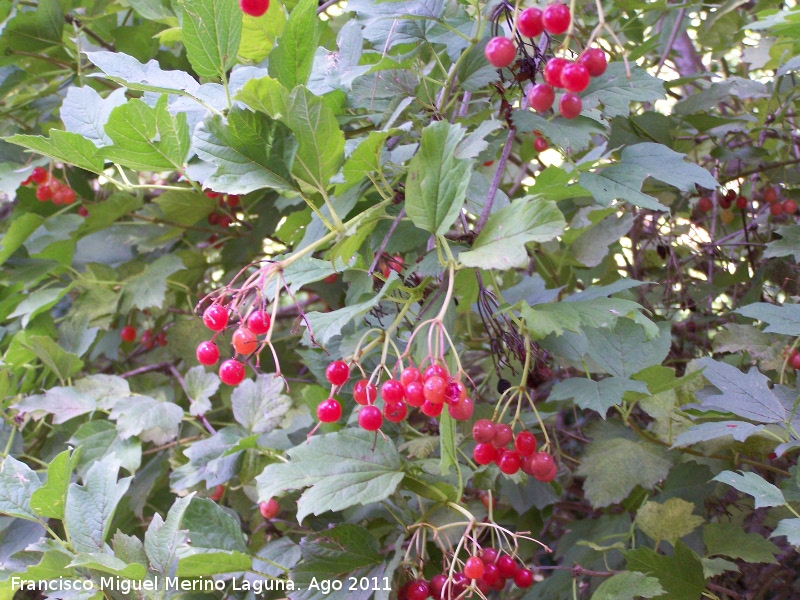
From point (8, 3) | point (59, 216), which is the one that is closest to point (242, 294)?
point (59, 216)

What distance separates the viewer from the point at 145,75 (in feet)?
3.01

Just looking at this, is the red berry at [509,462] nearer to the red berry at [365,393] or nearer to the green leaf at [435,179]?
the red berry at [365,393]

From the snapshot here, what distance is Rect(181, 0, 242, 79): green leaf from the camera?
816 mm

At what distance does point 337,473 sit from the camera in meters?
0.89

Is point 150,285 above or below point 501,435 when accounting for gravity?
below

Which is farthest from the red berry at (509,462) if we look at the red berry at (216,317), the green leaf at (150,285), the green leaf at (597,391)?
the green leaf at (150,285)

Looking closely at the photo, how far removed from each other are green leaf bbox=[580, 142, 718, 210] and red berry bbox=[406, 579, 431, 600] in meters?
0.60

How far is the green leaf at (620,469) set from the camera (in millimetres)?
1100

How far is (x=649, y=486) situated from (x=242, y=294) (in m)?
0.75

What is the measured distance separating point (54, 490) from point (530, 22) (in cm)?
92

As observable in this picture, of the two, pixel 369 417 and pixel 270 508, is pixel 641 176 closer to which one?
pixel 369 417

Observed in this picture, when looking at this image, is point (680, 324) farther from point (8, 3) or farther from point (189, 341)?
point (8, 3)

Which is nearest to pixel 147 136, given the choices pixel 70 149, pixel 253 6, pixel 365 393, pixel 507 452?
pixel 70 149

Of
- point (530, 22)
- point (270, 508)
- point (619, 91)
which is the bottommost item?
point (270, 508)
